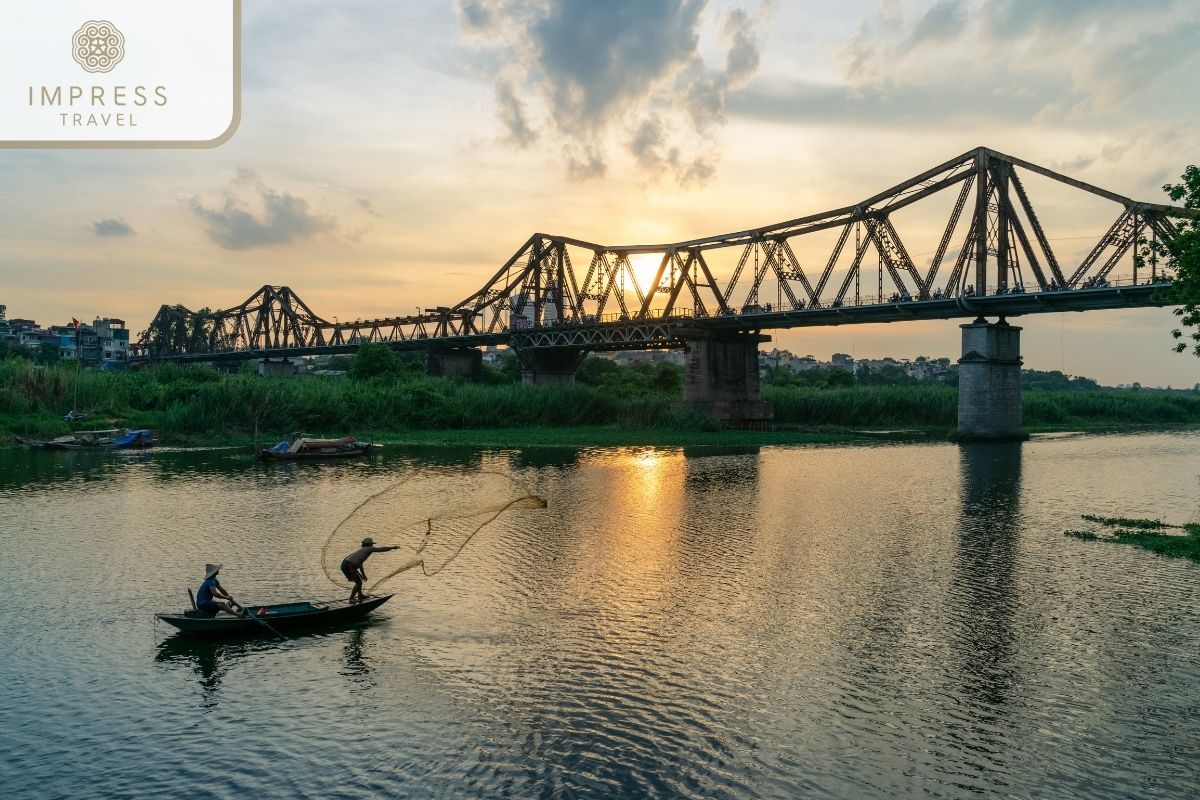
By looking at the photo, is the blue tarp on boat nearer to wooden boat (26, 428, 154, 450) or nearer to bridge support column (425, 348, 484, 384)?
wooden boat (26, 428, 154, 450)

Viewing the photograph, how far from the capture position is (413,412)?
8431 cm

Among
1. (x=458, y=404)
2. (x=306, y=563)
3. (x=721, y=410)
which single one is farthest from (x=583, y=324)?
(x=306, y=563)

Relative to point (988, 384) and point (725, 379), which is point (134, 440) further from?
point (988, 384)

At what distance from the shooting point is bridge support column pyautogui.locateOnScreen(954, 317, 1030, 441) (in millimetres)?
80250

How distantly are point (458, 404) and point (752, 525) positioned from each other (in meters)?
56.9

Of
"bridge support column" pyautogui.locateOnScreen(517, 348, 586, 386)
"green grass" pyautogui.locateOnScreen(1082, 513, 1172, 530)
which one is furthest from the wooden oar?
"bridge support column" pyautogui.locateOnScreen(517, 348, 586, 386)

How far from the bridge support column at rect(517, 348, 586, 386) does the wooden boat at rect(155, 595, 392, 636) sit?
4439 inches

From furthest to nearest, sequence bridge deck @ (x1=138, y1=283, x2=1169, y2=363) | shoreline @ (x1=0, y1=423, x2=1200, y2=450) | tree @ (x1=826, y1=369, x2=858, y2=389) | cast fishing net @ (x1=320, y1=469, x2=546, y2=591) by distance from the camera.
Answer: tree @ (x1=826, y1=369, x2=858, y2=389) → bridge deck @ (x1=138, y1=283, x2=1169, y2=363) → shoreline @ (x1=0, y1=423, x2=1200, y2=450) → cast fishing net @ (x1=320, y1=469, x2=546, y2=591)

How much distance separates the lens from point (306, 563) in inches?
1041

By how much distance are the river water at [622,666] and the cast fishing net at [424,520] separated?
0.73 metres

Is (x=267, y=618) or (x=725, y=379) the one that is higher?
(x=725, y=379)

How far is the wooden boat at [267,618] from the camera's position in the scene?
19.1 m

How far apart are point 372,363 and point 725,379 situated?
48741 mm

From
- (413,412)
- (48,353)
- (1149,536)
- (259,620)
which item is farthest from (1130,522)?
(48,353)
